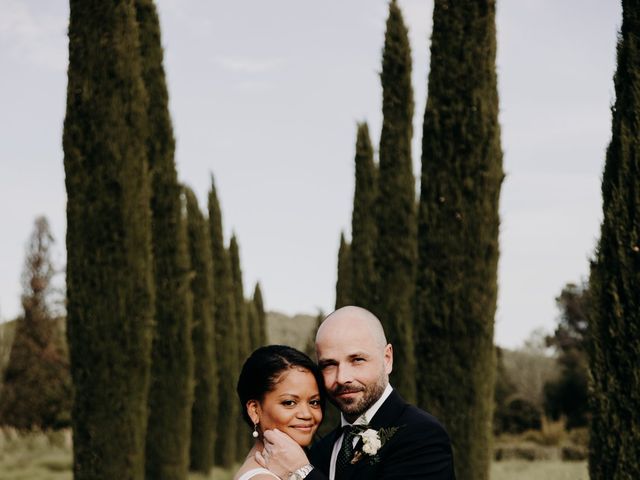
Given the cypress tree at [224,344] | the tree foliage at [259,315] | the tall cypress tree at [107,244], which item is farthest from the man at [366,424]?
the tree foliage at [259,315]

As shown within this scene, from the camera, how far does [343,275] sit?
97.7ft

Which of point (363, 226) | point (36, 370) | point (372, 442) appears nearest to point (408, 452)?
point (372, 442)

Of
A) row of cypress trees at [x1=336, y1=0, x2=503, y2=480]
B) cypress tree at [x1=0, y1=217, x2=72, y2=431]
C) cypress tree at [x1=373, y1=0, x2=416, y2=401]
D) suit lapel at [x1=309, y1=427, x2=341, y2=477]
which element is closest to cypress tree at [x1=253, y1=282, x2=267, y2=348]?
cypress tree at [x1=0, y1=217, x2=72, y2=431]

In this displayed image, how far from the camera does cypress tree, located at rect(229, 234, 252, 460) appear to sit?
106 feet

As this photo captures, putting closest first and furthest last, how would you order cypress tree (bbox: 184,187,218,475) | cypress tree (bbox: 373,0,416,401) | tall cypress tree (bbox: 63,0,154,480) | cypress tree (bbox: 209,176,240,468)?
tall cypress tree (bbox: 63,0,154,480) < cypress tree (bbox: 373,0,416,401) < cypress tree (bbox: 184,187,218,475) < cypress tree (bbox: 209,176,240,468)

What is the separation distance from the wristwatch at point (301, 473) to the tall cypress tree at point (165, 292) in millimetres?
14577

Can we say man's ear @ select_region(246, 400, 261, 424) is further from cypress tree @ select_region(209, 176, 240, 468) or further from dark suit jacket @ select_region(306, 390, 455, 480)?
cypress tree @ select_region(209, 176, 240, 468)

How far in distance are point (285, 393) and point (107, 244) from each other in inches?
366

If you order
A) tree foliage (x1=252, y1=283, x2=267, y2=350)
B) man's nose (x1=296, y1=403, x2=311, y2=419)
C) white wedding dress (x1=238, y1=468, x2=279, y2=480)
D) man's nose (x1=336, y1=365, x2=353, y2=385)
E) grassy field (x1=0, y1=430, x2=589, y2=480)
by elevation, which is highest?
tree foliage (x1=252, y1=283, x2=267, y2=350)

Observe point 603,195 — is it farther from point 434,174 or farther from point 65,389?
point 65,389

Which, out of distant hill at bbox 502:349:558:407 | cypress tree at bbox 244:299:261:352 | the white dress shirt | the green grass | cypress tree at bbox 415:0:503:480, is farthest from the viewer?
cypress tree at bbox 244:299:261:352

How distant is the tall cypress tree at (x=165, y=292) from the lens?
17766 millimetres

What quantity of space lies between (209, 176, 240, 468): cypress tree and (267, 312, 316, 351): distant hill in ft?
189

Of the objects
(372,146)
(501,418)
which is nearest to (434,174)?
(372,146)
